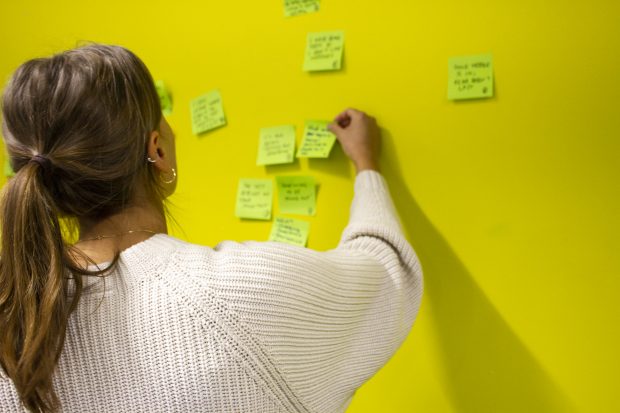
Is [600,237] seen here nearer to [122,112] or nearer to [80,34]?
[122,112]

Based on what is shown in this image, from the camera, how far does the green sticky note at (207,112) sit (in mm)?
1386

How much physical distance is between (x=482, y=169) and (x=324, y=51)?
0.41 m

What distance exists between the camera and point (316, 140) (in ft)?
4.13

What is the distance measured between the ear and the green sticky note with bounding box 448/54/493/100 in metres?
0.56

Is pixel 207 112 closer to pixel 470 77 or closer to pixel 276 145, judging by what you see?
pixel 276 145

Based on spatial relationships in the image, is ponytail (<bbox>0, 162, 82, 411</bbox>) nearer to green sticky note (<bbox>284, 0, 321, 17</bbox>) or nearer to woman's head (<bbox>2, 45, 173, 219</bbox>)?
woman's head (<bbox>2, 45, 173, 219</bbox>)

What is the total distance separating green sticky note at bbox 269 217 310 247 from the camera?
1315 mm

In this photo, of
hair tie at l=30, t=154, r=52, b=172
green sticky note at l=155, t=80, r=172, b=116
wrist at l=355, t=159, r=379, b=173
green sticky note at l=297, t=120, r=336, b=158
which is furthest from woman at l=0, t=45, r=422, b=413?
green sticky note at l=155, t=80, r=172, b=116

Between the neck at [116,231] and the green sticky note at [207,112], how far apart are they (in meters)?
0.57

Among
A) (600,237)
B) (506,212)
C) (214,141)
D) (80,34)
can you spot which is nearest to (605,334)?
(600,237)

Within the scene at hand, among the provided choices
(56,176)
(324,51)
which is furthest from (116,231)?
(324,51)

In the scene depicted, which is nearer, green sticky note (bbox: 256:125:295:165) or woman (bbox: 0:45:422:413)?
woman (bbox: 0:45:422:413)

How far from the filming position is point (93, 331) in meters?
0.71

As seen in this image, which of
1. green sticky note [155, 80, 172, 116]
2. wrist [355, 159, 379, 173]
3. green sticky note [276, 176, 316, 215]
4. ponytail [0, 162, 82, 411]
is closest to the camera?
ponytail [0, 162, 82, 411]
